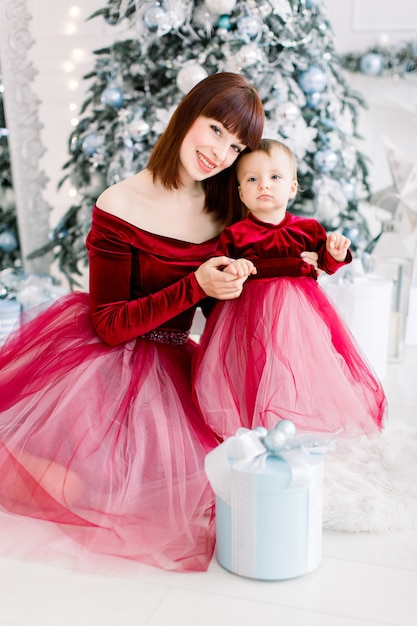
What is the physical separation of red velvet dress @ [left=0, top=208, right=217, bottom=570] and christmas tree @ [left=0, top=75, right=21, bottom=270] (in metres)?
2.26

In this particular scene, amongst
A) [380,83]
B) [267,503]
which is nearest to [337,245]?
[267,503]

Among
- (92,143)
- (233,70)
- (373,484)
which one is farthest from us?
(92,143)

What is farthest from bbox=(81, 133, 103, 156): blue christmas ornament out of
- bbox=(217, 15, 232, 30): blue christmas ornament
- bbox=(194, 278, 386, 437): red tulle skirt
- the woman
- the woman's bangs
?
bbox=(194, 278, 386, 437): red tulle skirt

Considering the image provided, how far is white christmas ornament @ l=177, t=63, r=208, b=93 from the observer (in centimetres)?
288

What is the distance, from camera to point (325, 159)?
316cm

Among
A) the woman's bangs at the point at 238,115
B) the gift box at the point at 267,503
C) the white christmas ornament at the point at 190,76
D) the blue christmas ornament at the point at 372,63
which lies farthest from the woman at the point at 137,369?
the blue christmas ornament at the point at 372,63

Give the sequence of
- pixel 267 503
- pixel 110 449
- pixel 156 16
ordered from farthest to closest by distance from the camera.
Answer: pixel 156 16, pixel 110 449, pixel 267 503

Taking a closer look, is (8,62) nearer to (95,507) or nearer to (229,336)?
(229,336)

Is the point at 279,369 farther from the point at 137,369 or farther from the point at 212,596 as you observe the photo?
the point at 212,596

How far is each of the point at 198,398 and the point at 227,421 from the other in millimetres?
98

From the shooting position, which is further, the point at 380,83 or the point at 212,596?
the point at 380,83

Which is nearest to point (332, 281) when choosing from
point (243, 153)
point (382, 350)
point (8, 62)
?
point (382, 350)

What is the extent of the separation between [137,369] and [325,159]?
70.0 inches

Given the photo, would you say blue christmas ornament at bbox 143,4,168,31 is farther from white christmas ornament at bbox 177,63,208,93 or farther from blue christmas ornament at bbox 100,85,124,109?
blue christmas ornament at bbox 100,85,124,109
